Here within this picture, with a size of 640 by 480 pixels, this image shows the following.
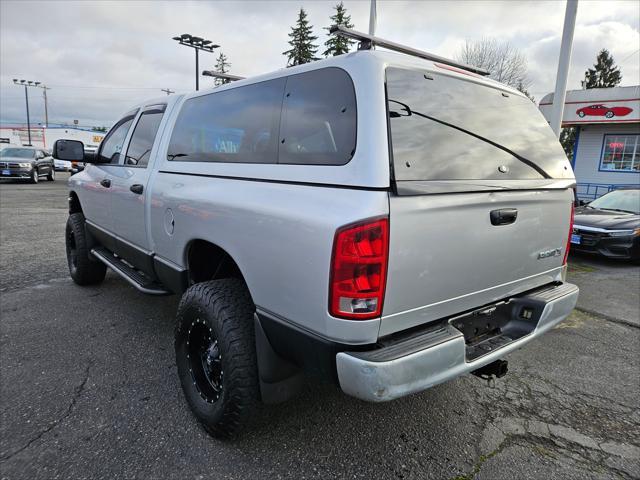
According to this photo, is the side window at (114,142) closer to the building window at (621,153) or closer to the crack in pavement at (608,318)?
the crack in pavement at (608,318)

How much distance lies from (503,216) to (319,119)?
103 centimetres

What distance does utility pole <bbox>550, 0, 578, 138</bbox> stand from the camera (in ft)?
27.6

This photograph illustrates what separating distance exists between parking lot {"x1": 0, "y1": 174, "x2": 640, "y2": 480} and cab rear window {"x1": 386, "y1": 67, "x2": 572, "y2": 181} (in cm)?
149

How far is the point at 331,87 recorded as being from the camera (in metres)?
2.01

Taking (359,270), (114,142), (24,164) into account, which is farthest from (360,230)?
(24,164)

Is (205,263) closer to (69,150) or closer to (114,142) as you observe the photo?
(114,142)

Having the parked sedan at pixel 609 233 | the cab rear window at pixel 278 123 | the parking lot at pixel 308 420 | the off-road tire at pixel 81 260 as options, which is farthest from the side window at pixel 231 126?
the parked sedan at pixel 609 233

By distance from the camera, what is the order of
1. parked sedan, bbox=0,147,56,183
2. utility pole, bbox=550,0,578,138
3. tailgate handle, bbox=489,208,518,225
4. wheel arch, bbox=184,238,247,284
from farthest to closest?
parked sedan, bbox=0,147,56,183 < utility pole, bbox=550,0,578,138 < wheel arch, bbox=184,238,247,284 < tailgate handle, bbox=489,208,518,225

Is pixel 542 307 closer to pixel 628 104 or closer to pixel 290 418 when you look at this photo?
pixel 290 418

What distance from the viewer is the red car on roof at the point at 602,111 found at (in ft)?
52.5

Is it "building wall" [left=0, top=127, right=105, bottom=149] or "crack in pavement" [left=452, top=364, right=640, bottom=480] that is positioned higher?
"building wall" [left=0, top=127, right=105, bottom=149]

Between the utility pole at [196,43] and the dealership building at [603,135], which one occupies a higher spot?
the utility pole at [196,43]

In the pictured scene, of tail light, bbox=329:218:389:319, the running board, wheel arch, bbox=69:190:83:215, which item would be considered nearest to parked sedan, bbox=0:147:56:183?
wheel arch, bbox=69:190:83:215

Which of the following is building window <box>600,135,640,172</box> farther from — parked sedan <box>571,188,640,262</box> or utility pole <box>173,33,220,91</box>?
utility pole <box>173,33,220,91</box>
